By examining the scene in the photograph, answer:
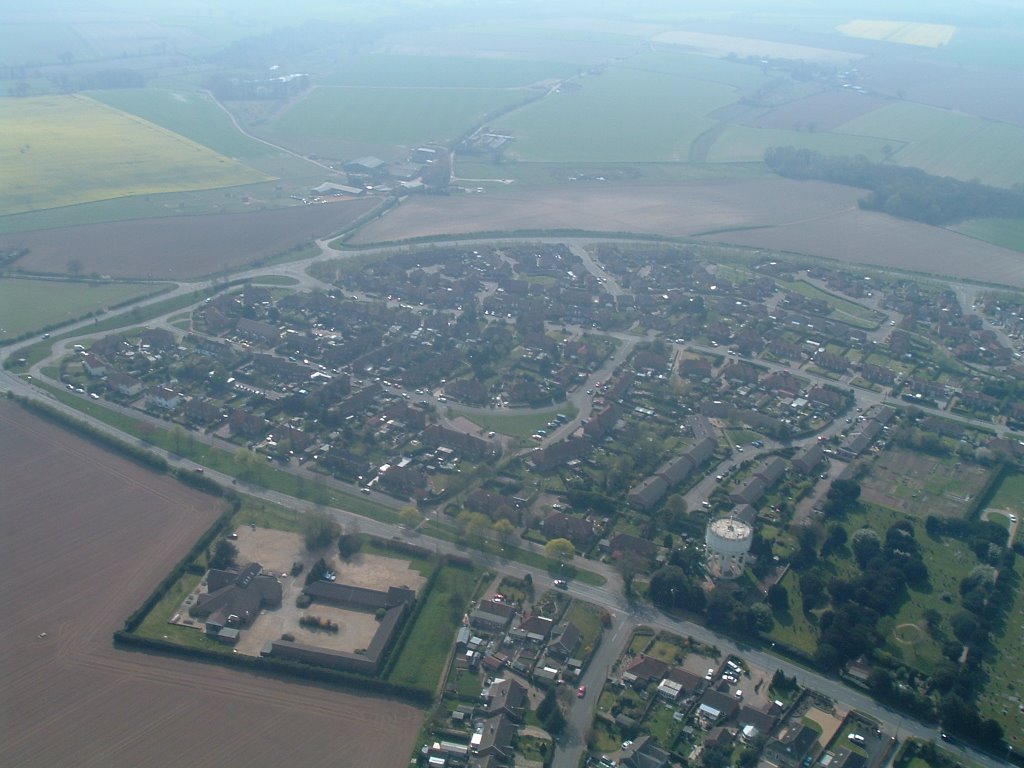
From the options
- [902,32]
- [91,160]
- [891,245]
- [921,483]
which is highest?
[902,32]

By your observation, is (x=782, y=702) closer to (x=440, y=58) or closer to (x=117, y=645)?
(x=117, y=645)

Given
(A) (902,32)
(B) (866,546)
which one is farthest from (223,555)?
(A) (902,32)

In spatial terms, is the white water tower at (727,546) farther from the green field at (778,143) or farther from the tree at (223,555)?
the green field at (778,143)

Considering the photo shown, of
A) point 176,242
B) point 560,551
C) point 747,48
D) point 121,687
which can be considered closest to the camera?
point 121,687

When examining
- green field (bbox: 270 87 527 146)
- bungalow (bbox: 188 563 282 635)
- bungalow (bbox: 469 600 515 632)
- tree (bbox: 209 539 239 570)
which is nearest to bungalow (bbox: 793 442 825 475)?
bungalow (bbox: 469 600 515 632)

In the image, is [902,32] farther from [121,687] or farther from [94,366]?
[121,687]

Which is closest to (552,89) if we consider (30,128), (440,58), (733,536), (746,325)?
(440,58)

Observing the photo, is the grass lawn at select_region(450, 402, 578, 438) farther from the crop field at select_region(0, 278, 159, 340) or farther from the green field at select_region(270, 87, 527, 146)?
the green field at select_region(270, 87, 527, 146)
